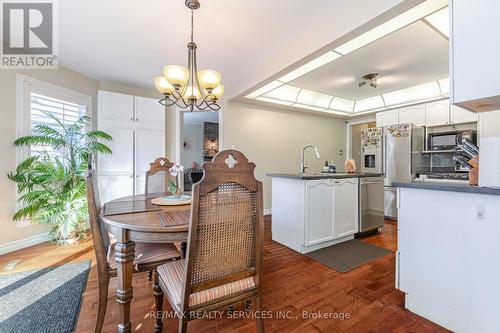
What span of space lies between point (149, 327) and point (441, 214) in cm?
208

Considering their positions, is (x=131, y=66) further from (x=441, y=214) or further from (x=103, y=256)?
(x=441, y=214)

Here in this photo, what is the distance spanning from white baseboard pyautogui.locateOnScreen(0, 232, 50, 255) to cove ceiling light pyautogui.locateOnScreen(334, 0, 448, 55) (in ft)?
15.0

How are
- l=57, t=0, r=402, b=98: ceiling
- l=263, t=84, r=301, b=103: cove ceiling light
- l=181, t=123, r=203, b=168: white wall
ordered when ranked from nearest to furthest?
l=57, t=0, r=402, b=98: ceiling → l=263, t=84, r=301, b=103: cove ceiling light → l=181, t=123, r=203, b=168: white wall

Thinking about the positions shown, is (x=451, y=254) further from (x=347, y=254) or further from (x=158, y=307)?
(x=158, y=307)

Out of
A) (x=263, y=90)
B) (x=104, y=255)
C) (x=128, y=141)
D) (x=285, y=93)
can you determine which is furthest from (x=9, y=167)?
(x=285, y=93)

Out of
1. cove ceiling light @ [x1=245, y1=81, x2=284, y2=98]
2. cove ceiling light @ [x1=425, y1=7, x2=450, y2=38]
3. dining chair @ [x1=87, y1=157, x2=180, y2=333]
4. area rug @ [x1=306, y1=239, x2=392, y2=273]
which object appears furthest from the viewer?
cove ceiling light @ [x1=245, y1=81, x2=284, y2=98]

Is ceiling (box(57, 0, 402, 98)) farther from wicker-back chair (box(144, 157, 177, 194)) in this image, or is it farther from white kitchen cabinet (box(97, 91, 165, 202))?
wicker-back chair (box(144, 157, 177, 194))

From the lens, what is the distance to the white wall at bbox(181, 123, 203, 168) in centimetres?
822

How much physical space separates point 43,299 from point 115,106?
110 inches

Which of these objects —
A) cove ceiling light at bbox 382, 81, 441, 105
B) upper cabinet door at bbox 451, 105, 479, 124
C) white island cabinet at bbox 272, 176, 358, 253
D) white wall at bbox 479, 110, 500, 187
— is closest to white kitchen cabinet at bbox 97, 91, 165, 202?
white island cabinet at bbox 272, 176, 358, 253

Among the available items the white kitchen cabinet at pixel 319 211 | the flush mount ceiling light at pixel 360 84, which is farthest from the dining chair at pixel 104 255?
the flush mount ceiling light at pixel 360 84

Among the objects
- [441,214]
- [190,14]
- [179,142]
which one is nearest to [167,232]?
[441,214]

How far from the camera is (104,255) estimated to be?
1.36 meters

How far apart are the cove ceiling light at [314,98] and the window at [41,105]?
3811 millimetres
